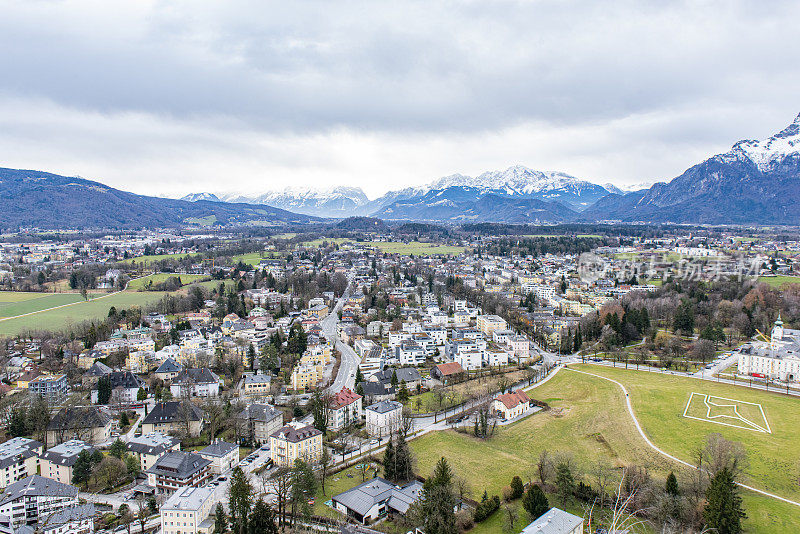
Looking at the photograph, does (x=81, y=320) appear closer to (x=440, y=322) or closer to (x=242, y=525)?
(x=440, y=322)

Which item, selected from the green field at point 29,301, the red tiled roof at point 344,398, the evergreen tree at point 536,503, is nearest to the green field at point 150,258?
the green field at point 29,301

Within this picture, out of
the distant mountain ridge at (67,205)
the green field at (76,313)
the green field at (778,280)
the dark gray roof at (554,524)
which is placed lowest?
the dark gray roof at (554,524)

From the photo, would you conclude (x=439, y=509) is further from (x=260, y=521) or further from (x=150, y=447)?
(x=150, y=447)

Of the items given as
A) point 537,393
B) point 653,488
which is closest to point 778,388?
point 537,393

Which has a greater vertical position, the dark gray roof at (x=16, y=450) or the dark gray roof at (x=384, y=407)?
the dark gray roof at (x=384, y=407)

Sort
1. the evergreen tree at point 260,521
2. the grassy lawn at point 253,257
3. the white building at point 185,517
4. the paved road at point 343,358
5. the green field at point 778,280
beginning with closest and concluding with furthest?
the evergreen tree at point 260,521 → the white building at point 185,517 → the paved road at point 343,358 → the green field at point 778,280 → the grassy lawn at point 253,257

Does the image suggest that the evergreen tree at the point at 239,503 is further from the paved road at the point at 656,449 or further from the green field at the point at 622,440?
the paved road at the point at 656,449
